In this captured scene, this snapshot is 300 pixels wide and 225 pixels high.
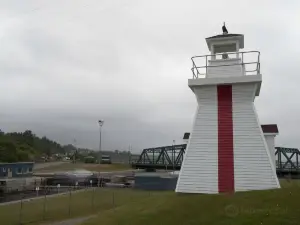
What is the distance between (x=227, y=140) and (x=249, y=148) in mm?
1008

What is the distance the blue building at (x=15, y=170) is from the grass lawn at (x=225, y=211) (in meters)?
40.4

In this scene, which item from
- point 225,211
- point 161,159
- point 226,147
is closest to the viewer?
point 225,211

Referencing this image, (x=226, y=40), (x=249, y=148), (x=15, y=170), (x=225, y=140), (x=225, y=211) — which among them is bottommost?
(x=15, y=170)

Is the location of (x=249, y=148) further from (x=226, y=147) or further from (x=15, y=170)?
(x=15, y=170)

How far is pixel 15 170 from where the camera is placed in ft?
172

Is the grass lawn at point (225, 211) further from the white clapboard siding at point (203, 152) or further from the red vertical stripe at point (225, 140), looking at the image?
the red vertical stripe at point (225, 140)

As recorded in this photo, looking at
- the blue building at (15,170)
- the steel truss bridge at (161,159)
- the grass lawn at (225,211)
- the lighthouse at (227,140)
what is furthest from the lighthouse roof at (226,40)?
the steel truss bridge at (161,159)

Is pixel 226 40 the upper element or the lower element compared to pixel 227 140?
upper

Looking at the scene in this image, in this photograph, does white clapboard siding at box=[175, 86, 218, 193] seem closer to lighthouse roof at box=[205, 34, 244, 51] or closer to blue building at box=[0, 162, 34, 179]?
lighthouse roof at box=[205, 34, 244, 51]

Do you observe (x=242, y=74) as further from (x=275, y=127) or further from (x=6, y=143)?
(x=6, y=143)

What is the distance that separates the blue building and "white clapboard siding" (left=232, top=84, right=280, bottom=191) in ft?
138

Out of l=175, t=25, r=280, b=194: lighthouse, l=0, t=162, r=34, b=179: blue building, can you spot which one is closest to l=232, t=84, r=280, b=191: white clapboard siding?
l=175, t=25, r=280, b=194: lighthouse

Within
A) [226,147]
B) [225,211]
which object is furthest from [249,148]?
[225,211]

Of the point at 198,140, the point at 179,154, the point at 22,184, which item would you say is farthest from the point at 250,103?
the point at 179,154
